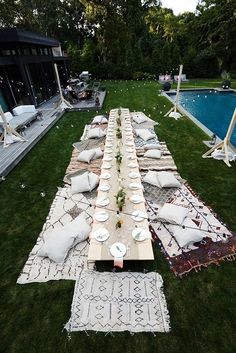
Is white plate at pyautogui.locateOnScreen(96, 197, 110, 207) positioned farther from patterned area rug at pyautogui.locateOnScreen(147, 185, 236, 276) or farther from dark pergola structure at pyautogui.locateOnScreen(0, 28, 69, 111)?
dark pergola structure at pyautogui.locateOnScreen(0, 28, 69, 111)

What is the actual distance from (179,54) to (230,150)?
26.7 m

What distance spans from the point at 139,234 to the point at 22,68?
1502cm

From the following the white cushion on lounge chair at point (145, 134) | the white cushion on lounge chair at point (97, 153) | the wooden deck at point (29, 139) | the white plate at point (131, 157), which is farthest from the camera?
the white cushion on lounge chair at point (145, 134)

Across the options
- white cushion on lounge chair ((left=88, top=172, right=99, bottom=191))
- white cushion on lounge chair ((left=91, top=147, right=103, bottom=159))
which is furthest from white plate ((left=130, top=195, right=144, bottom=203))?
white cushion on lounge chair ((left=91, top=147, right=103, bottom=159))

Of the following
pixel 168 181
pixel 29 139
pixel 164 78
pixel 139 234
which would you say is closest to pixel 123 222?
pixel 139 234

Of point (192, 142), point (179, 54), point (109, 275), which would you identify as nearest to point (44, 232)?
point (109, 275)

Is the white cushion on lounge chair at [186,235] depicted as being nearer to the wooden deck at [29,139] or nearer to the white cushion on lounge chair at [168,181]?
the white cushion on lounge chair at [168,181]

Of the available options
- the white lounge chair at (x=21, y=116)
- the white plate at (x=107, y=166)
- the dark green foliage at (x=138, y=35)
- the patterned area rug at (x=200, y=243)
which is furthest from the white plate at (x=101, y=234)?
the dark green foliage at (x=138, y=35)

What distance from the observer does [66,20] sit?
35594 millimetres

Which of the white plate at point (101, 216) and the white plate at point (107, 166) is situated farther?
the white plate at point (107, 166)

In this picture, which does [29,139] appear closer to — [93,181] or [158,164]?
[93,181]

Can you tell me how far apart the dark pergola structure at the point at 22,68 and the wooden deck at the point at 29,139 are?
5.67ft

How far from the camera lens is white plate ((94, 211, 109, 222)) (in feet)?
18.6

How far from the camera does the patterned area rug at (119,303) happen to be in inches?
168
